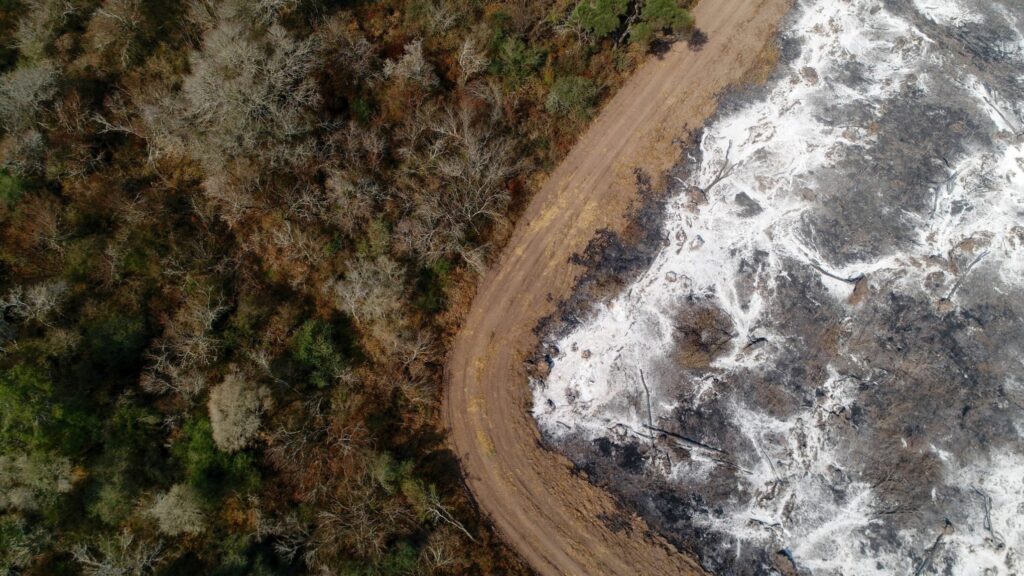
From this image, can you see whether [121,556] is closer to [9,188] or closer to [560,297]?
[9,188]

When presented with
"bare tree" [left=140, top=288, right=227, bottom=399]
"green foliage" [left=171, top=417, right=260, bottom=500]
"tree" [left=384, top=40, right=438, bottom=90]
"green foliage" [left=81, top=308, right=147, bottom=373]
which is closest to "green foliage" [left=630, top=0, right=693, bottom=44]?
"tree" [left=384, top=40, right=438, bottom=90]

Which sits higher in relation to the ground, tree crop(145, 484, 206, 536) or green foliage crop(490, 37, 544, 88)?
green foliage crop(490, 37, 544, 88)

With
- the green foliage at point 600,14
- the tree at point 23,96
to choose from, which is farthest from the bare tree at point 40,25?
the green foliage at point 600,14

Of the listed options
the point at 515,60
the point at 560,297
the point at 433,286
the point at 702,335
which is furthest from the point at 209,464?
the point at 515,60

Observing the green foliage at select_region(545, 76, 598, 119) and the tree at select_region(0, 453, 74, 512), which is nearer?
the tree at select_region(0, 453, 74, 512)

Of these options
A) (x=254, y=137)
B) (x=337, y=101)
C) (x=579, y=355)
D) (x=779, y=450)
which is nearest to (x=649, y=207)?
(x=579, y=355)

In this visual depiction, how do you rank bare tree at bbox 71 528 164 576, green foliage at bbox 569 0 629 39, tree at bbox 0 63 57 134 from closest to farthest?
bare tree at bbox 71 528 164 576, tree at bbox 0 63 57 134, green foliage at bbox 569 0 629 39

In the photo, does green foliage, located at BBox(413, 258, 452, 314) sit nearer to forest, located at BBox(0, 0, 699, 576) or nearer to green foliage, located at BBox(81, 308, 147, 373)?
forest, located at BBox(0, 0, 699, 576)
